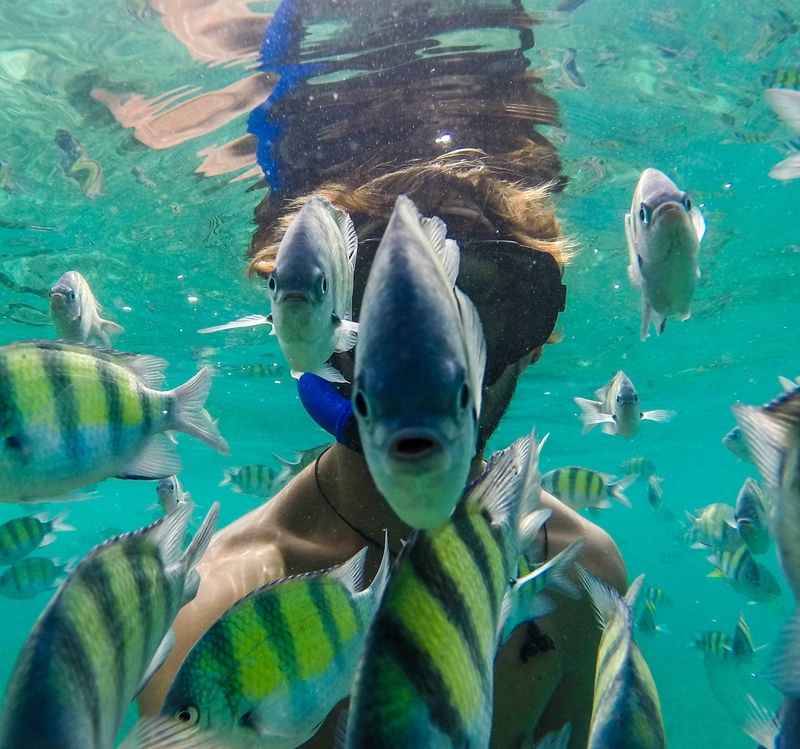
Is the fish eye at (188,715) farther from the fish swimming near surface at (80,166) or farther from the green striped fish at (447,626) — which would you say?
the fish swimming near surface at (80,166)

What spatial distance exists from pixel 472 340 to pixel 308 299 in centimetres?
61

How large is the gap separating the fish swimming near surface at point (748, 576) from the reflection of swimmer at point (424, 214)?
2203 millimetres

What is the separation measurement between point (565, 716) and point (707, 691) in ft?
139

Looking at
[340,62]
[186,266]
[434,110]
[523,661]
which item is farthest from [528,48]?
[186,266]

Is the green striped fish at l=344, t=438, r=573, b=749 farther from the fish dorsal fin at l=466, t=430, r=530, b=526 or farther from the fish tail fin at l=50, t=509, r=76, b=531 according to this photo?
the fish tail fin at l=50, t=509, r=76, b=531

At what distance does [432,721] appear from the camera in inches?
34.3

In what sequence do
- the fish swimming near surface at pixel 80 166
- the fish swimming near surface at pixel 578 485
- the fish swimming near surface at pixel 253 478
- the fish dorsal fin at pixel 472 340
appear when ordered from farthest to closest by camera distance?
1. the fish swimming near surface at pixel 80 166
2. the fish swimming near surface at pixel 253 478
3. the fish swimming near surface at pixel 578 485
4. the fish dorsal fin at pixel 472 340

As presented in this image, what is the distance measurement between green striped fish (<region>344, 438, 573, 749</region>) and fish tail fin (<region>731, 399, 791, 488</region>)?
34 centimetres

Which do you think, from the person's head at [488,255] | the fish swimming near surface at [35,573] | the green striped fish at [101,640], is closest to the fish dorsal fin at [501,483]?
the green striped fish at [101,640]

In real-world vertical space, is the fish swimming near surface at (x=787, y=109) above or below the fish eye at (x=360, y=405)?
below

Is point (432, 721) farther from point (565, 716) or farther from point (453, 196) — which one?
point (565, 716)

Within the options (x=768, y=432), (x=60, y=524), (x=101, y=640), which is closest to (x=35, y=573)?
(x=60, y=524)

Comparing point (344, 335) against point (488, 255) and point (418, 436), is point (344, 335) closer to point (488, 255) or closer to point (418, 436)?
point (418, 436)

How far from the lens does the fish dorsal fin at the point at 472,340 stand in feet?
2.60
